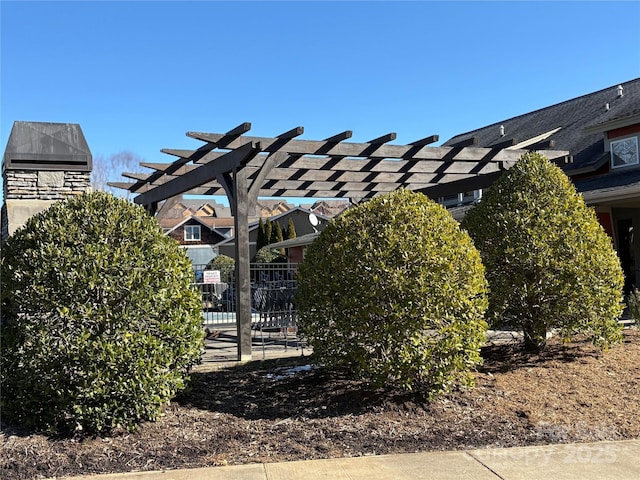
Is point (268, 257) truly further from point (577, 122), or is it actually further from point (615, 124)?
point (615, 124)

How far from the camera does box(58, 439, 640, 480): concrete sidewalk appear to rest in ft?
13.5

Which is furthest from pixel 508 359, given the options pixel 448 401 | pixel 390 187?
pixel 390 187

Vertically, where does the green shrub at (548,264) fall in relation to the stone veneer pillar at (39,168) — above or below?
below

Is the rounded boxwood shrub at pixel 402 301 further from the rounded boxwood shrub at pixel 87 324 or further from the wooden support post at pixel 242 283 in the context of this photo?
the wooden support post at pixel 242 283

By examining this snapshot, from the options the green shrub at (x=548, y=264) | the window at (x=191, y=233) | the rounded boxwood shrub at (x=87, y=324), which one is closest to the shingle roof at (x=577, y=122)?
the green shrub at (x=548, y=264)

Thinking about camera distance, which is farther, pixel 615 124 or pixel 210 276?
pixel 615 124

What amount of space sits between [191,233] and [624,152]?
108ft

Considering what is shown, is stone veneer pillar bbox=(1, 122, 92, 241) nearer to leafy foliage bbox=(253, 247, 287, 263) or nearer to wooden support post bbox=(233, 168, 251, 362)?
wooden support post bbox=(233, 168, 251, 362)

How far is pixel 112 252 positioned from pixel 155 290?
49 cm

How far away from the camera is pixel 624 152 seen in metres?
14.1

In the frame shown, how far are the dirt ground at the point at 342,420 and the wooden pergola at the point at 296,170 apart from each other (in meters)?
1.82

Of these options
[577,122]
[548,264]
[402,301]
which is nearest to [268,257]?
[577,122]

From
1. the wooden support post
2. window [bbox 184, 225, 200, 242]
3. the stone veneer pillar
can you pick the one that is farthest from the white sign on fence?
window [bbox 184, 225, 200, 242]

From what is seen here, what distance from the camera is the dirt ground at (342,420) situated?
181 inches
